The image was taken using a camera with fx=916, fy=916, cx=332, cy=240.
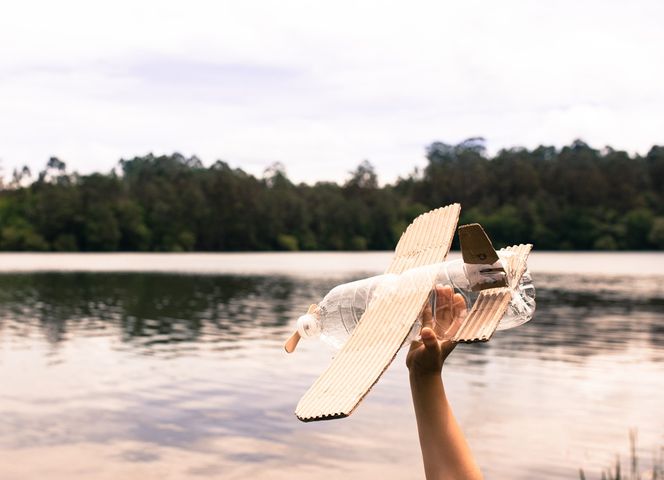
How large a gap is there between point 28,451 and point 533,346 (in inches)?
655

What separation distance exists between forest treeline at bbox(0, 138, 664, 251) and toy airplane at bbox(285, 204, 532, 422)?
131135 millimetres

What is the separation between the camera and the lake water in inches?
482

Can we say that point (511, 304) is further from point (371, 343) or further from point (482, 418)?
point (482, 418)

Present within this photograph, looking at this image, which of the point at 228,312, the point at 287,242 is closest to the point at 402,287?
the point at 228,312

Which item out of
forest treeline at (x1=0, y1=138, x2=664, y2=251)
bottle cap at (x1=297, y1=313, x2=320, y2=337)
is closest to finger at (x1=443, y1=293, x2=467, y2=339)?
bottle cap at (x1=297, y1=313, x2=320, y2=337)

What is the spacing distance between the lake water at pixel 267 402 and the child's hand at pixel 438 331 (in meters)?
8.91

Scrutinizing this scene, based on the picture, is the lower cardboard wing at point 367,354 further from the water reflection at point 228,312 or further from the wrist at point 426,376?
the water reflection at point 228,312

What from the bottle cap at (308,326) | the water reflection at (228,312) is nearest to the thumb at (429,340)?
the bottle cap at (308,326)

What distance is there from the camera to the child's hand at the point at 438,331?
7.80 feet

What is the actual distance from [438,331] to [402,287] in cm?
29

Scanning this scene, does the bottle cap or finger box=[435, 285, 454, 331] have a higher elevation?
finger box=[435, 285, 454, 331]

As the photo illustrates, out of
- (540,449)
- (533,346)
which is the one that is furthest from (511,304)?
(533,346)

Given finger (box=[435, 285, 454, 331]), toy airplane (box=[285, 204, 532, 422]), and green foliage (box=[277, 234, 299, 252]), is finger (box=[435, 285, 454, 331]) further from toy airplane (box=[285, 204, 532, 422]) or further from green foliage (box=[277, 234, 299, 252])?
green foliage (box=[277, 234, 299, 252])

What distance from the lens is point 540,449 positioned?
12.9 meters
